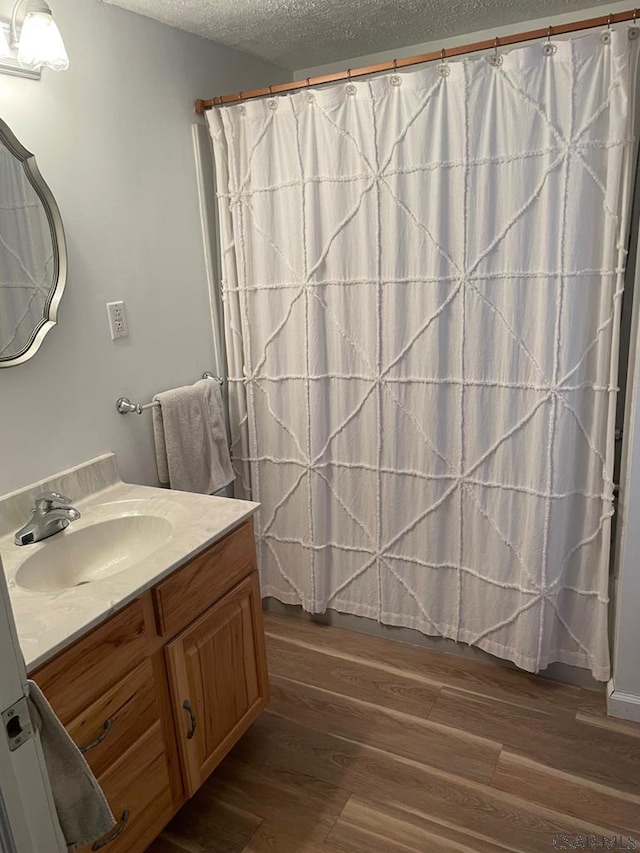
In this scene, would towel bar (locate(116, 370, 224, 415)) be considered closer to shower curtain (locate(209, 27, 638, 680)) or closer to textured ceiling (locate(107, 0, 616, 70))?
shower curtain (locate(209, 27, 638, 680))

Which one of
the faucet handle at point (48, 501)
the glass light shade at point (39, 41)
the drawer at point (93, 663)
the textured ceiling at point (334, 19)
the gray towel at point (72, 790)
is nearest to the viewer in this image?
the gray towel at point (72, 790)

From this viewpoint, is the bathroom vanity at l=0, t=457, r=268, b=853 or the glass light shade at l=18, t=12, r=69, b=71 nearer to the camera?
the bathroom vanity at l=0, t=457, r=268, b=853

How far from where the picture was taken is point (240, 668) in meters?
1.84

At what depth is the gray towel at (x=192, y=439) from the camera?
7.12ft

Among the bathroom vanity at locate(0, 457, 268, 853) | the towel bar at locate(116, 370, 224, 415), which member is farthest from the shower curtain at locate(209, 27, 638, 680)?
the bathroom vanity at locate(0, 457, 268, 853)

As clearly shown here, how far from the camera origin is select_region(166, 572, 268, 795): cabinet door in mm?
1607

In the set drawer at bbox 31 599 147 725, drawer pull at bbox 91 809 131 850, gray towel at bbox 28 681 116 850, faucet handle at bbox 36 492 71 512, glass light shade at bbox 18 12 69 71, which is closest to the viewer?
gray towel at bbox 28 681 116 850

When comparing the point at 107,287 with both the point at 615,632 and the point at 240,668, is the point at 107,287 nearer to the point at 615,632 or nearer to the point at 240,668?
the point at 240,668

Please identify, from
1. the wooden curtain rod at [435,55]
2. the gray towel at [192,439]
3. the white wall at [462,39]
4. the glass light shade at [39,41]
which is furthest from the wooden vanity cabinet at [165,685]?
the white wall at [462,39]

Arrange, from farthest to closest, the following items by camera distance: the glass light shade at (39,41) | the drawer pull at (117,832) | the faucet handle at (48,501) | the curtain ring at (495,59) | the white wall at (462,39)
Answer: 1. the white wall at (462,39)
2. the curtain ring at (495,59)
3. the faucet handle at (48,501)
4. the glass light shade at (39,41)
5. the drawer pull at (117,832)

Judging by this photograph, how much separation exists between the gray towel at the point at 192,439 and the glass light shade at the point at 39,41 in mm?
1016

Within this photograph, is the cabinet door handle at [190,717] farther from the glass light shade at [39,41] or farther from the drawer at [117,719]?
the glass light shade at [39,41]

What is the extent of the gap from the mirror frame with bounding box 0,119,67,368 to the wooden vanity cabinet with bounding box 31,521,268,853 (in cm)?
73

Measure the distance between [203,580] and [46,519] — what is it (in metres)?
0.45
